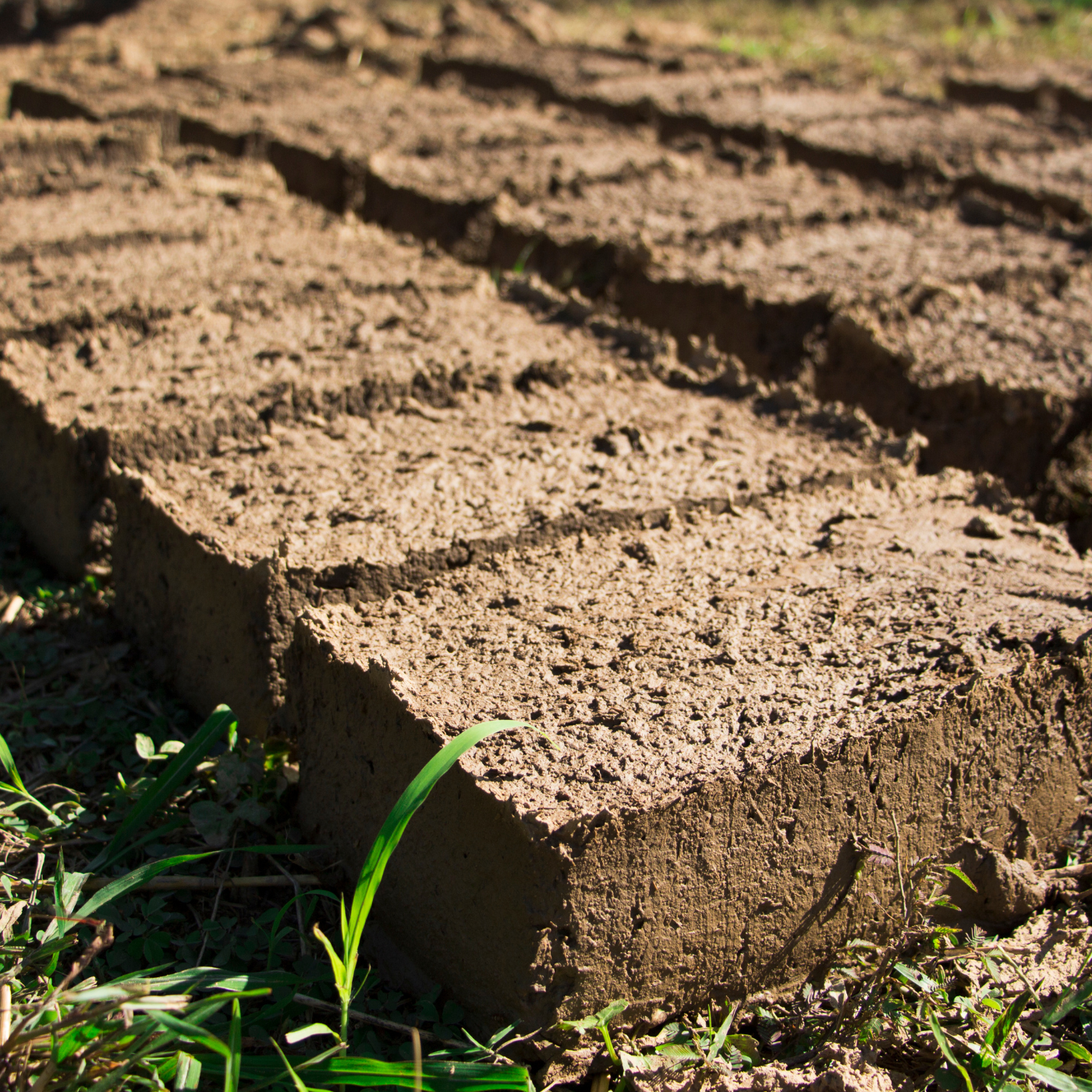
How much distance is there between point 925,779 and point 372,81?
4.99m

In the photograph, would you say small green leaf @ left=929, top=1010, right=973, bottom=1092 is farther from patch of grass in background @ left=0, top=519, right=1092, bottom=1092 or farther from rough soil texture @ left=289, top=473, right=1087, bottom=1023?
rough soil texture @ left=289, top=473, right=1087, bottom=1023

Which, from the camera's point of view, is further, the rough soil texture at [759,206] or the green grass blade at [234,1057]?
the rough soil texture at [759,206]

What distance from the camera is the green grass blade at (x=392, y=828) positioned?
1.39m

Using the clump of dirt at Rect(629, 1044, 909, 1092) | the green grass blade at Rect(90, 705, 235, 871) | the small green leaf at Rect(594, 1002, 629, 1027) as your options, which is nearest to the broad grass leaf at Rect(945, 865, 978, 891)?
the clump of dirt at Rect(629, 1044, 909, 1092)

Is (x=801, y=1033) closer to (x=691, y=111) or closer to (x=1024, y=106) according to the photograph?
(x=691, y=111)

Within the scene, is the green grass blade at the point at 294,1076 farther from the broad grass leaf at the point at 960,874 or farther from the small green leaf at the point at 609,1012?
the broad grass leaf at the point at 960,874

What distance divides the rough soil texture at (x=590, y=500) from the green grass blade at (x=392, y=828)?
6cm

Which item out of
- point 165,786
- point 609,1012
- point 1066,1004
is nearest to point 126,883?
point 165,786

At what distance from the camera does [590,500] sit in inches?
81.2

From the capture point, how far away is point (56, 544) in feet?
8.02

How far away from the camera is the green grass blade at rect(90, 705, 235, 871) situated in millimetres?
1686

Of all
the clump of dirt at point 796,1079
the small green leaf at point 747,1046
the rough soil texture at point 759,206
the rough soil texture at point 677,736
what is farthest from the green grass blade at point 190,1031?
the rough soil texture at point 759,206

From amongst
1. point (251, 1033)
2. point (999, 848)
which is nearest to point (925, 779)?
point (999, 848)

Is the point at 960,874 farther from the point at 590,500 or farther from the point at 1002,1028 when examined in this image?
the point at 590,500
